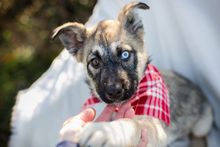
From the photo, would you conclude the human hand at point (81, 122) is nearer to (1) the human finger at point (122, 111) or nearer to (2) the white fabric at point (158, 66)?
(1) the human finger at point (122, 111)

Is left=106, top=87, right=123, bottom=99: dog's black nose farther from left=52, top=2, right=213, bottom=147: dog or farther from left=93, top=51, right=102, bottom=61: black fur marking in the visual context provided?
left=93, top=51, right=102, bottom=61: black fur marking

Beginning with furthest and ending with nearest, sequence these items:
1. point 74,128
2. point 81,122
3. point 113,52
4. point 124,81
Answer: point 113,52 < point 124,81 < point 81,122 < point 74,128

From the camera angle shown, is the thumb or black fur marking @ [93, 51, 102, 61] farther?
black fur marking @ [93, 51, 102, 61]

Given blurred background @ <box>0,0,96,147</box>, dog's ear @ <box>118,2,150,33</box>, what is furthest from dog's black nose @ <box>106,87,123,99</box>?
blurred background @ <box>0,0,96,147</box>

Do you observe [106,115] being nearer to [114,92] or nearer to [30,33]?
[114,92]

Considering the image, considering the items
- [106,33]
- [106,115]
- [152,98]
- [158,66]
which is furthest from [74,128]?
[158,66]

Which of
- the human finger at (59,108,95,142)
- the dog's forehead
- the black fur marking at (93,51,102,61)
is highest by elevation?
the dog's forehead

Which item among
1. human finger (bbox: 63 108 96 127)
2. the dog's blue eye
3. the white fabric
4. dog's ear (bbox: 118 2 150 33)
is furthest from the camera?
the white fabric

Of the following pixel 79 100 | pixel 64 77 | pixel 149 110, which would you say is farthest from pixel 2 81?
pixel 149 110
